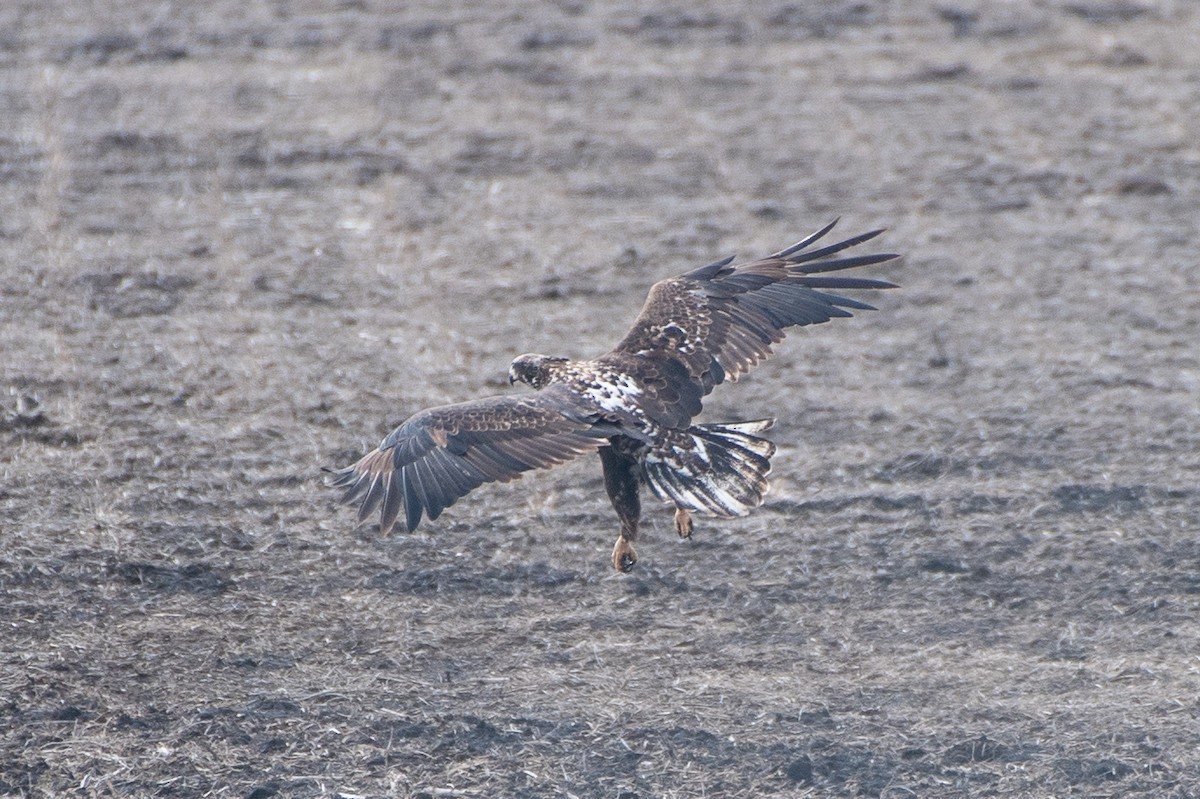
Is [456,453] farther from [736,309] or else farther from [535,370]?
[736,309]

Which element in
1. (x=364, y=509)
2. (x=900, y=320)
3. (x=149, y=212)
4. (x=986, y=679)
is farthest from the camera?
(x=149, y=212)

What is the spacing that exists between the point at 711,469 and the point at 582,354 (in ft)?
7.29

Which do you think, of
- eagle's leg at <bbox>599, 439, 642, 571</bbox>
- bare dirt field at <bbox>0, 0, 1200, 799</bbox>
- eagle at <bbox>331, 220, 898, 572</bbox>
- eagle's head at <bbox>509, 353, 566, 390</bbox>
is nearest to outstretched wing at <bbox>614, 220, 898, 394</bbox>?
eagle at <bbox>331, 220, 898, 572</bbox>

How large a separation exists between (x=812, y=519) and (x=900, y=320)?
2.20 metres

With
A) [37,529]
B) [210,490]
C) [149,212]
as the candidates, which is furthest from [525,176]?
[37,529]

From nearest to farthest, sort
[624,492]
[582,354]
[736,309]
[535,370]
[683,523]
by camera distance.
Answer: [624,492] < [683,523] < [535,370] < [736,309] < [582,354]

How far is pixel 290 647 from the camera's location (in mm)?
5961

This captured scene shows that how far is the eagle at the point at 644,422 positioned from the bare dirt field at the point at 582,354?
1.96 ft

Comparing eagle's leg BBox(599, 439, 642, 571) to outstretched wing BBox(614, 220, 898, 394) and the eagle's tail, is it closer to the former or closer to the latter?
the eagle's tail

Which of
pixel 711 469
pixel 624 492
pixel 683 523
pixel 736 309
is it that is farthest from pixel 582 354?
pixel 711 469

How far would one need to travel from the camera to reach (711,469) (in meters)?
6.04

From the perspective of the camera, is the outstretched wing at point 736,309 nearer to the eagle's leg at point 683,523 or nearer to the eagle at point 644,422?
the eagle at point 644,422

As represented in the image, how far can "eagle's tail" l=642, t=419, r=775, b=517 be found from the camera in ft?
19.4

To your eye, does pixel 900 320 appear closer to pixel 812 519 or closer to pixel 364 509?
pixel 812 519
